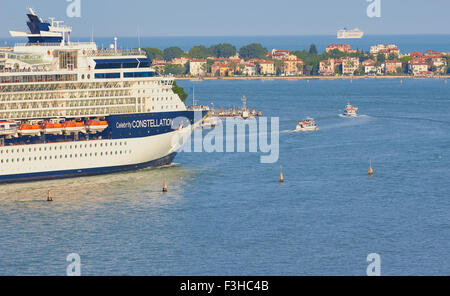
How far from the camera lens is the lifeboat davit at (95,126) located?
46.3 m

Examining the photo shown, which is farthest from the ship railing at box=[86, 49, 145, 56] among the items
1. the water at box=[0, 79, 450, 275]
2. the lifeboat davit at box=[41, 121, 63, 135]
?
the water at box=[0, 79, 450, 275]

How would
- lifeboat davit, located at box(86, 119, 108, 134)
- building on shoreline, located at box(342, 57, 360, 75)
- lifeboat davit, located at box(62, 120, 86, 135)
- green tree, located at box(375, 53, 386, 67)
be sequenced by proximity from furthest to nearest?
green tree, located at box(375, 53, 386, 67) < building on shoreline, located at box(342, 57, 360, 75) < lifeboat davit, located at box(86, 119, 108, 134) < lifeboat davit, located at box(62, 120, 86, 135)

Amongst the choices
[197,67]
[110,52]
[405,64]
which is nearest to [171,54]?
[197,67]

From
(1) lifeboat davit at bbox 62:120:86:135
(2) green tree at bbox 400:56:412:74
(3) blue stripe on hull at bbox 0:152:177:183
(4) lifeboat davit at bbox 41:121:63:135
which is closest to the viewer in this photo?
(3) blue stripe on hull at bbox 0:152:177:183

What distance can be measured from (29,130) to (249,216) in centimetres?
1452

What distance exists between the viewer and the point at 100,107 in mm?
47469

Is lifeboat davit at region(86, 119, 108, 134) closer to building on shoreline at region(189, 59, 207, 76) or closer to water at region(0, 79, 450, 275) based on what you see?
water at region(0, 79, 450, 275)

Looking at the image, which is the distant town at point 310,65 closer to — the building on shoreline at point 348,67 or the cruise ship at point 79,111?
the building on shoreline at point 348,67

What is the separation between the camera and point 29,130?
4478 centimetres

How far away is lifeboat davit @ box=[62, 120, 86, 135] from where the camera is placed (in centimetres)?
4569

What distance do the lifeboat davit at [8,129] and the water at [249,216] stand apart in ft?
9.10

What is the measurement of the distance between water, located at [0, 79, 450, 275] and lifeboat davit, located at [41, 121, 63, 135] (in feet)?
9.08

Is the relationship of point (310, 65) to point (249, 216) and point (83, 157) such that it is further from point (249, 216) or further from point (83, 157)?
point (249, 216)

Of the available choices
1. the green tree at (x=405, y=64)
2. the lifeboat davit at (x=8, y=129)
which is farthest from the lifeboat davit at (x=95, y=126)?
the green tree at (x=405, y=64)
